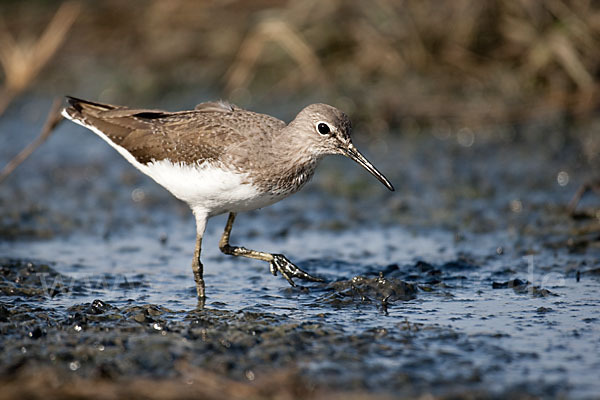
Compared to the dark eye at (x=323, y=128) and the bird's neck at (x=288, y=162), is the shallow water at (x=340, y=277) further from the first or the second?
the dark eye at (x=323, y=128)

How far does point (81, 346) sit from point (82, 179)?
4994 millimetres

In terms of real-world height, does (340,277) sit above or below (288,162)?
below

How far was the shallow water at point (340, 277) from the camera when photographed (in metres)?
4.93

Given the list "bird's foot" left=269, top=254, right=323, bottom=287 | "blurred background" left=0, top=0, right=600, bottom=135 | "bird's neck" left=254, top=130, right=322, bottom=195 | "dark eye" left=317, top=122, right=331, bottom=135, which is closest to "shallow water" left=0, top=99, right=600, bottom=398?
"bird's foot" left=269, top=254, right=323, bottom=287

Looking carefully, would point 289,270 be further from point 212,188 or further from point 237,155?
point 237,155

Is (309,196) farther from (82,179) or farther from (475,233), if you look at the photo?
(82,179)

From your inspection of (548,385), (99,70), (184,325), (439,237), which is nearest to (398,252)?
(439,237)

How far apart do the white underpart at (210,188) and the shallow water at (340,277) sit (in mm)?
720

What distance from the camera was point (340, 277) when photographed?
22.7 ft

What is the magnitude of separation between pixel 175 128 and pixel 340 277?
193 cm

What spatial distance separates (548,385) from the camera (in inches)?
179

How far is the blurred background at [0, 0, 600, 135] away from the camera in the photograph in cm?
1037

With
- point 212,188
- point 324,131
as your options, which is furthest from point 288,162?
point 212,188

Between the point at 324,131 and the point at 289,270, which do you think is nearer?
the point at 324,131
